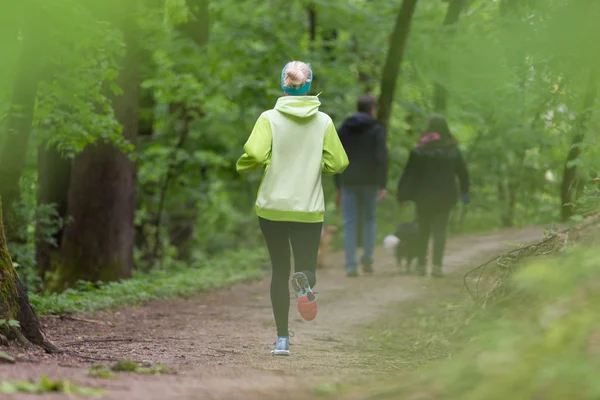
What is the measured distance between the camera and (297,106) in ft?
23.2

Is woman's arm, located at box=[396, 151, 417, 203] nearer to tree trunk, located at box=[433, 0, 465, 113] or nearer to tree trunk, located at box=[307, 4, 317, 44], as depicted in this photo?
tree trunk, located at box=[433, 0, 465, 113]

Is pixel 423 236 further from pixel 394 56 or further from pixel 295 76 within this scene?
pixel 295 76

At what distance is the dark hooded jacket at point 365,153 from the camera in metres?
13.7

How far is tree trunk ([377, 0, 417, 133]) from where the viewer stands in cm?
1639

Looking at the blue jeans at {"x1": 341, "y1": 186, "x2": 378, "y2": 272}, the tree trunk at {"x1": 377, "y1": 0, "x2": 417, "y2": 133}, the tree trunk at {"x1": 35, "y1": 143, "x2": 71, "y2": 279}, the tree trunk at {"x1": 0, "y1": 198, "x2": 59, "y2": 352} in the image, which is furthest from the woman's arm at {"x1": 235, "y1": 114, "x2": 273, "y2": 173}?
the tree trunk at {"x1": 377, "y1": 0, "x2": 417, "y2": 133}

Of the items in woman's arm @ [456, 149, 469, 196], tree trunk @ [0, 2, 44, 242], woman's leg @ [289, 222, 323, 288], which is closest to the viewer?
woman's leg @ [289, 222, 323, 288]

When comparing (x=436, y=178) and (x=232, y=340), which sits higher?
(x=436, y=178)

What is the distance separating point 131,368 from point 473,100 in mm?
12799

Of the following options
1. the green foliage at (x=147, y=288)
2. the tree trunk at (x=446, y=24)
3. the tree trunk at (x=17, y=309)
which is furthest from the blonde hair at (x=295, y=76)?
the tree trunk at (x=446, y=24)

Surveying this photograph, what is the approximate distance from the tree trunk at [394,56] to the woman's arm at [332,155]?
9.64 meters

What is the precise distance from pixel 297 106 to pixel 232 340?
8.42 ft

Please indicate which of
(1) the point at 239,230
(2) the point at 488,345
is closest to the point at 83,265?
(2) the point at 488,345

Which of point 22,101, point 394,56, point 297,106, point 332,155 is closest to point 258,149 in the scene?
point 297,106

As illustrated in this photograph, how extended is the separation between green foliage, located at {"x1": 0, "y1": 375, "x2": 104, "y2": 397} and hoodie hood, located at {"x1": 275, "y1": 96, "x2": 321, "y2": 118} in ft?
9.75
